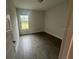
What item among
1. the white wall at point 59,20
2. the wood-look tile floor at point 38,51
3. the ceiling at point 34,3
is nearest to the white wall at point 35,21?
the ceiling at point 34,3

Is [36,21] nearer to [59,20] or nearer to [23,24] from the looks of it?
[23,24]

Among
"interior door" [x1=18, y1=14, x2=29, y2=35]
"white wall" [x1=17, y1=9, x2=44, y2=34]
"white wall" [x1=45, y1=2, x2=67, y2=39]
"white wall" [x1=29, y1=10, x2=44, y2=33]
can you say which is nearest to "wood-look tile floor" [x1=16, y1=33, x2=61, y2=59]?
"white wall" [x1=45, y1=2, x2=67, y2=39]

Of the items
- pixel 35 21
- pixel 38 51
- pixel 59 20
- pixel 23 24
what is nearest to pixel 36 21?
pixel 35 21

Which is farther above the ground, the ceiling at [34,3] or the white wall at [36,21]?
the ceiling at [34,3]

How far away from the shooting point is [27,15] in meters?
7.66

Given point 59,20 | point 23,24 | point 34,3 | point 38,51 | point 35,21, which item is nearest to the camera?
point 38,51

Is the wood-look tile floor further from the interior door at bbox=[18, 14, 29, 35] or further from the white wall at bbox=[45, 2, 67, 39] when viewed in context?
the interior door at bbox=[18, 14, 29, 35]

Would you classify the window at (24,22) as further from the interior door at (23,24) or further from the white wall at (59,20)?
the white wall at (59,20)

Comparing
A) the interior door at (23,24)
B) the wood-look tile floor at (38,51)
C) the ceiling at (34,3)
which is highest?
the ceiling at (34,3)

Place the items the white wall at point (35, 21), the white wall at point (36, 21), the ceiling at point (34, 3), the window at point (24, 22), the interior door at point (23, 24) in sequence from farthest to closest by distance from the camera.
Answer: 1. the white wall at point (36, 21)
2. the white wall at point (35, 21)
3. the window at point (24, 22)
4. the interior door at point (23, 24)
5. the ceiling at point (34, 3)

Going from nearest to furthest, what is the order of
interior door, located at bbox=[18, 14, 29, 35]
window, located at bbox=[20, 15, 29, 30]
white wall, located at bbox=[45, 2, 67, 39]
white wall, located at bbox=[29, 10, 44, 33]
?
white wall, located at bbox=[45, 2, 67, 39] < interior door, located at bbox=[18, 14, 29, 35] < window, located at bbox=[20, 15, 29, 30] < white wall, located at bbox=[29, 10, 44, 33]
